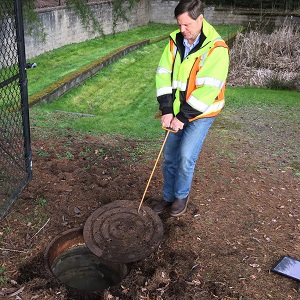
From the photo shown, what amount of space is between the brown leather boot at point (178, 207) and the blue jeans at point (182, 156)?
4 cm

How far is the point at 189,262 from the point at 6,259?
1420mm

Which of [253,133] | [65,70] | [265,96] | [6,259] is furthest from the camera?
[65,70]

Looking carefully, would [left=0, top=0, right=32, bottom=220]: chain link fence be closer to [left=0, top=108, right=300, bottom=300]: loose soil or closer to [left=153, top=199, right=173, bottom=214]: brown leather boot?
[left=0, top=108, right=300, bottom=300]: loose soil

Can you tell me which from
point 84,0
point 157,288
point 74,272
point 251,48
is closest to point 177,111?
point 157,288

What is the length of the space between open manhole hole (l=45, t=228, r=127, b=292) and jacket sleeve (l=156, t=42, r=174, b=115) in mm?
1319

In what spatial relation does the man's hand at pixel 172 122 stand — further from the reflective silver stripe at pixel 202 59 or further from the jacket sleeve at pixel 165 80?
the reflective silver stripe at pixel 202 59

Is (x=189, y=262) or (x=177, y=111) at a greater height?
(x=177, y=111)

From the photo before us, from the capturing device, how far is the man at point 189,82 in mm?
2990

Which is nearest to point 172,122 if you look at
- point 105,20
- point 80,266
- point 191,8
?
point 191,8

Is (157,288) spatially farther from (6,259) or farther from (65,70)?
(65,70)

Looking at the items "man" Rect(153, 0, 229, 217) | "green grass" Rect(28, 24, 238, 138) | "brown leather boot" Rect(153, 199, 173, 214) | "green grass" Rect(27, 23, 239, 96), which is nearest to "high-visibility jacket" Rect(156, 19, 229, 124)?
"man" Rect(153, 0, 229, 217)

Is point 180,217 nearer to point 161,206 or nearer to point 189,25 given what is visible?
point 161,206

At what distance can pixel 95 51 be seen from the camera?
1323 centimetres

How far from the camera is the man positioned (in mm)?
2990
